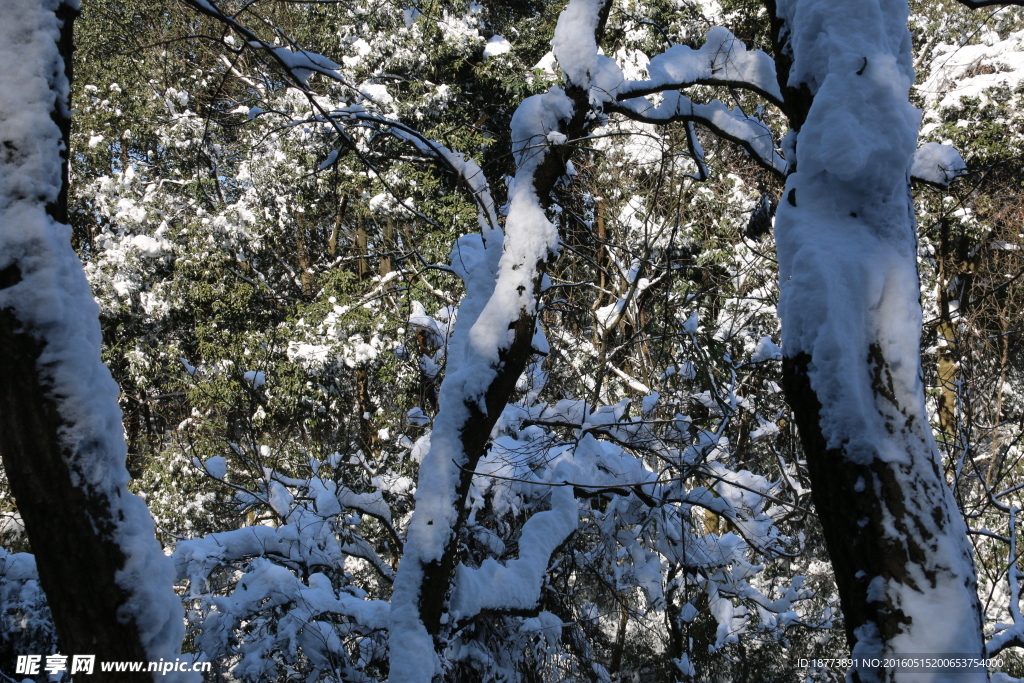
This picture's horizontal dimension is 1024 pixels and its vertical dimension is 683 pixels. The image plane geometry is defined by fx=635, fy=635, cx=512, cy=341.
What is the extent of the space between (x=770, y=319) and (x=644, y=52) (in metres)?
4.16

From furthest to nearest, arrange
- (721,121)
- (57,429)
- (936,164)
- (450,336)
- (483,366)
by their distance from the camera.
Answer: (450,336) < (721,121) < (483,366) < (936,164) < (57,429)

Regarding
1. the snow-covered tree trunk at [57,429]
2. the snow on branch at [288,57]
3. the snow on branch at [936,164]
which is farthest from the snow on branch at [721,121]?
the snow-covered tree trunk at [57,429]

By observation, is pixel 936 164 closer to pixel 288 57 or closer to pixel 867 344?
pixel 867 344

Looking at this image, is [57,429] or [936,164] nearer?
[57,429]

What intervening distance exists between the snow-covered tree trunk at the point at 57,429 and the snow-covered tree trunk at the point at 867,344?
1659mm

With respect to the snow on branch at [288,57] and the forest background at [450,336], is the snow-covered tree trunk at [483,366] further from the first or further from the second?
the snow on branch at [288,57]

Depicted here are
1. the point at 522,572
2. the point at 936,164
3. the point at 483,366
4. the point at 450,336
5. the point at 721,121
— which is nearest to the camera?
the point at 936,164

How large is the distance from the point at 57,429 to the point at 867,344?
77.0 inches

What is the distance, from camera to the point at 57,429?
1467mm

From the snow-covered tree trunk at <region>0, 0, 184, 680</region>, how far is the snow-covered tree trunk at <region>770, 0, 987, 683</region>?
166 cm

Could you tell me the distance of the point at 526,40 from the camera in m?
9.63

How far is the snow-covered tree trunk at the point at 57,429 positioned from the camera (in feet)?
4.78

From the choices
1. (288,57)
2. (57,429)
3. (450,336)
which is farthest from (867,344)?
(450,336)

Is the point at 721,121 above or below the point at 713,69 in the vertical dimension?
below
